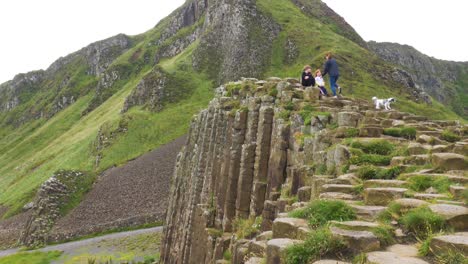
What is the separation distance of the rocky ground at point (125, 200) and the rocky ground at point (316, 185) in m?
44.4

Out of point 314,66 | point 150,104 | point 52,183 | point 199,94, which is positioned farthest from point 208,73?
point 52,183

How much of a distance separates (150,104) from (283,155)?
144 metres

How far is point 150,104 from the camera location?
548 feet

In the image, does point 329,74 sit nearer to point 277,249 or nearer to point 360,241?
point 277,249

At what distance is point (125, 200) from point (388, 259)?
9747 cm

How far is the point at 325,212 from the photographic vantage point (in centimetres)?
1238

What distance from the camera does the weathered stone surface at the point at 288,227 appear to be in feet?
39.0

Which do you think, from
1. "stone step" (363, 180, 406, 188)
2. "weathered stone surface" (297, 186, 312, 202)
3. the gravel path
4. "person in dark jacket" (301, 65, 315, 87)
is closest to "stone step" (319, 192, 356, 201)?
"stone step" (363, 180, 406, 188)

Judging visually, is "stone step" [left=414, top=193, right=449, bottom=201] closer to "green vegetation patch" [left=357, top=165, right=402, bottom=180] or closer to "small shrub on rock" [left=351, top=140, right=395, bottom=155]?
"green vegetation patch" [left=357, top=165, right=402, bottom=180]

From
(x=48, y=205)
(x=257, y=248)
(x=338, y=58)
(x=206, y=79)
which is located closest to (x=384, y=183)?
(x=257, y=248)

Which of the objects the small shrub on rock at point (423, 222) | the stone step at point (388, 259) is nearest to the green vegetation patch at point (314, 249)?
the stone step at point (388, 259)

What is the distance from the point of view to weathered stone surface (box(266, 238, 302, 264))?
1062 centimetres

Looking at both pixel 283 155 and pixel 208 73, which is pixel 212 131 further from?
pixel 208 73

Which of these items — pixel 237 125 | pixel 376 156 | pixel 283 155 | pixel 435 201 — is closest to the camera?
pixel 435 201
